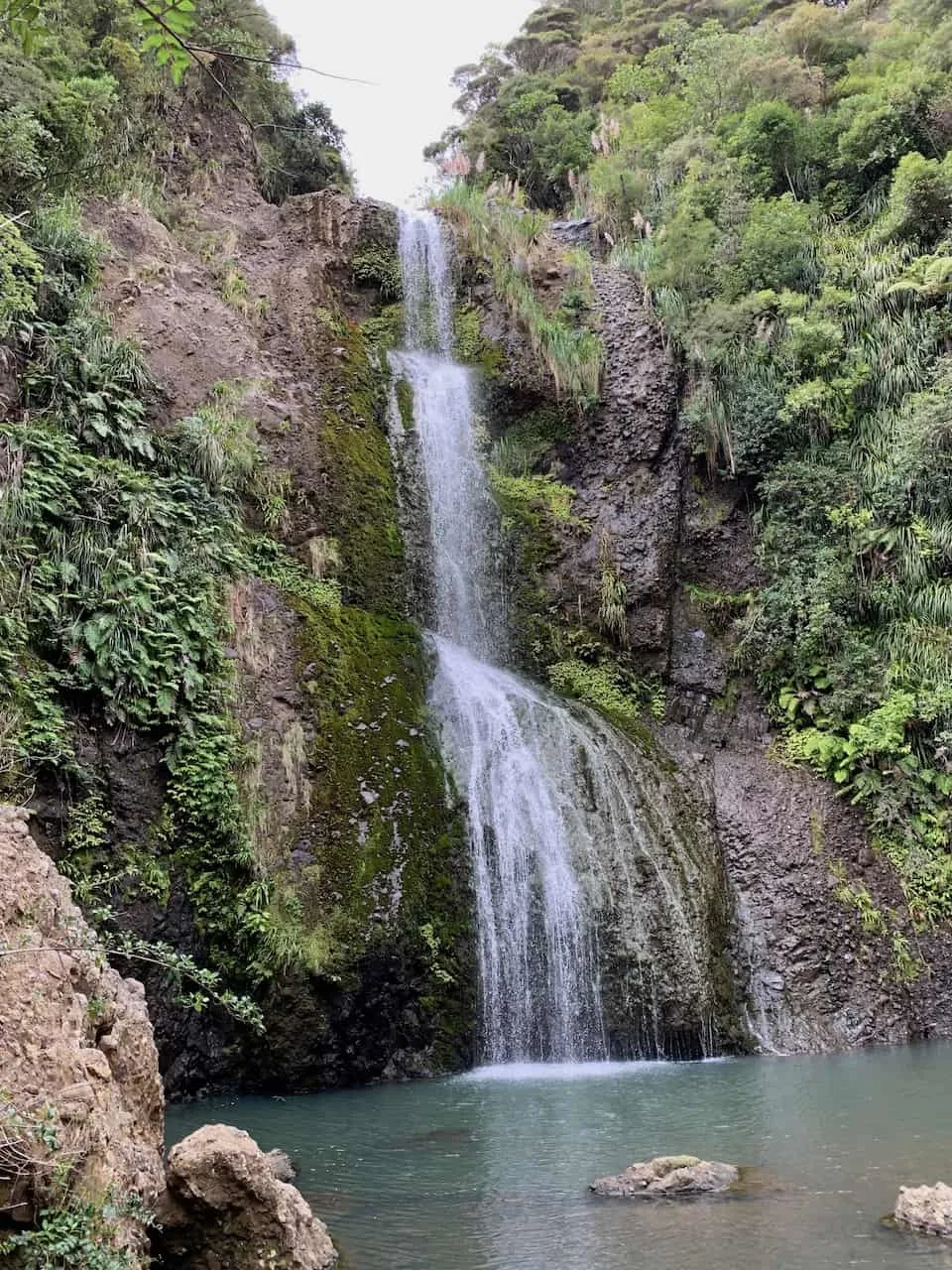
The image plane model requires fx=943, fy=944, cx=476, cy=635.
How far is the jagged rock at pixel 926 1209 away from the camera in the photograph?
13.1ft

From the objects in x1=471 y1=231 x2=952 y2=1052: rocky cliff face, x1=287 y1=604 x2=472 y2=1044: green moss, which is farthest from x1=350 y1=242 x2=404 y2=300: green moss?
x1=287 y1=604 x2=472 y2=1044: green moss

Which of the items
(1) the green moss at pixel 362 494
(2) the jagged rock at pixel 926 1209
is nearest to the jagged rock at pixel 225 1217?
(2) the jagged rock at pixel 926 1209

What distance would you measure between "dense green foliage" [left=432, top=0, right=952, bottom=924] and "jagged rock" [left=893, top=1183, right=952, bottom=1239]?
7.53m

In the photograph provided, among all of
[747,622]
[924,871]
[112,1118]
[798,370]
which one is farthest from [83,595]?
[798,370]

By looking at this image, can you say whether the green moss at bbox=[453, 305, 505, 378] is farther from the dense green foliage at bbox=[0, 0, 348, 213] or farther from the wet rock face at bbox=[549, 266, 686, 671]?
the dense green foliage at bbox=[0, 0, 348, 213]

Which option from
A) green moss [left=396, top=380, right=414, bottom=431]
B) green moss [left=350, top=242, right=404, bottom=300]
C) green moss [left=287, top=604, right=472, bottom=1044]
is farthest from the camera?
green moss [left=350, top=242, right=404, bottom=300]

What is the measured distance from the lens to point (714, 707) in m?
13.6

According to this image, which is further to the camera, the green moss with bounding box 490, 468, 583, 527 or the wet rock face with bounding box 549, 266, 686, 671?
the green moss with bounding box 490, 468, 583, 527

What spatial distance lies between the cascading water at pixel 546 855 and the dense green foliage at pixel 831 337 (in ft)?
10.0

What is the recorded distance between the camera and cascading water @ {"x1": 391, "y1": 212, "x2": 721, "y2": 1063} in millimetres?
9539

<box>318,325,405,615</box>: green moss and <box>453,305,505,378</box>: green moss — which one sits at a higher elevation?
<box>453,305,505,378</box>: green moss

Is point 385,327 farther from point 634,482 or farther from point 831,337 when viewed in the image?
point 831,337

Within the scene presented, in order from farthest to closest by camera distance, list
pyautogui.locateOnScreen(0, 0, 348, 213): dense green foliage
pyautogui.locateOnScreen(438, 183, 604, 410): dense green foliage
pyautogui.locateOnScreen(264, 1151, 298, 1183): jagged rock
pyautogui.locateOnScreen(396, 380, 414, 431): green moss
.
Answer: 1. pyautogui.locateOnScreen(438, 183, 604, 410): dense green foliage
2. pyautogui.locateOnScreen(396, 380, 414, 431): green moss
3. pyautogui.locateOnScreen(0, 0, 348, 213): dense green foliage
4. pyautogui.locateOnScreen(264, 1151, 298, 1183): jagged rock

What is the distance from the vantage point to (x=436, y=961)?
→ 9289 mm
